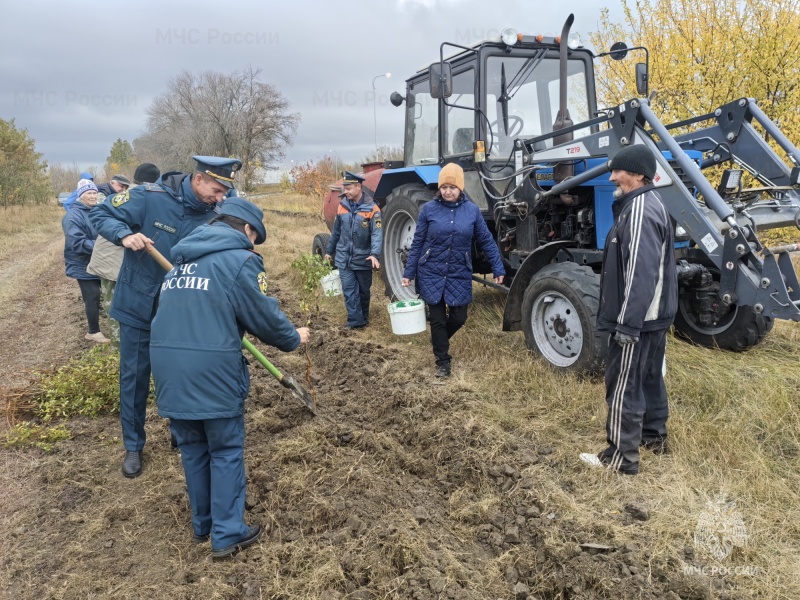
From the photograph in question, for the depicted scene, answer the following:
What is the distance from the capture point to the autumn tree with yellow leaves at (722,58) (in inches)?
322

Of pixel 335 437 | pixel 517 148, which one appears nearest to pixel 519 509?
pixel 335 437

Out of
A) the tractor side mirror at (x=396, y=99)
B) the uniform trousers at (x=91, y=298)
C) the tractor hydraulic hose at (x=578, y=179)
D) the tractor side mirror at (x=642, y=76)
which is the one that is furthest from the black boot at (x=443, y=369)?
the uniform trousers at (x=91, y=298)

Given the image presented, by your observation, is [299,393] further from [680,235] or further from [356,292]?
[680,235]

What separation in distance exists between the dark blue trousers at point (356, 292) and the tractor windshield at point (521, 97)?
1918 mm

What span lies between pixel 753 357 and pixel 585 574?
302cm

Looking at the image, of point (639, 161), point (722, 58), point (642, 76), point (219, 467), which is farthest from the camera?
point (722, 58)

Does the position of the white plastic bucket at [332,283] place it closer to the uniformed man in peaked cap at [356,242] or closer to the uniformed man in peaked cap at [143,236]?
the uniformed man in peaked cap at [356,242]

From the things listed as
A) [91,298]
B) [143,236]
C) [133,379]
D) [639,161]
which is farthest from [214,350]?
[91,298]

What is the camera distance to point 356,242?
20.3 feet

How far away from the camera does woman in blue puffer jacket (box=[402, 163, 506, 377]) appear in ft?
15.0

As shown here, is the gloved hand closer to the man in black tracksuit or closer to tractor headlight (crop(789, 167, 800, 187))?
the man in black tracksuit

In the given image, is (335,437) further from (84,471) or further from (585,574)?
(585,574)

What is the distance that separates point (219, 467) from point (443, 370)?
2447 millimetres

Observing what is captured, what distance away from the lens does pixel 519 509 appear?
2.81m
